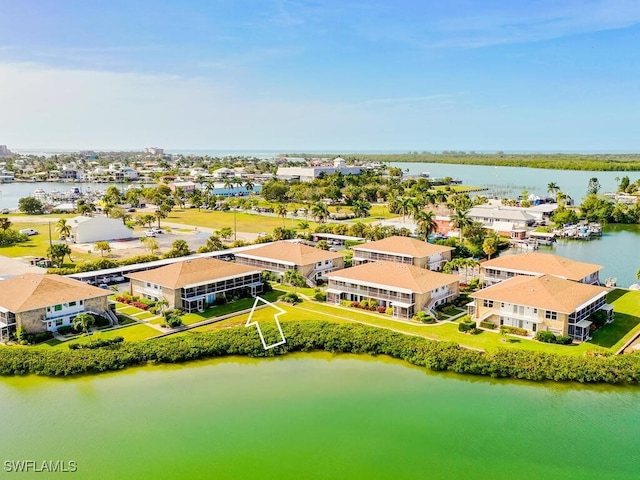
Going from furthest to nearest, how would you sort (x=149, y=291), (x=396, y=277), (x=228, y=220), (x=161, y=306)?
1. (x=228, y=220)
2. (x=149, y=291)
3. (x=396, y=277)
4. (x=161, y=306)

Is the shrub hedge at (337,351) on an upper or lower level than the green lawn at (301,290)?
lower

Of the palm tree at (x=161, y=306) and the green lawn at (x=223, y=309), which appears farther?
the palm tree at (x=161, y=306)

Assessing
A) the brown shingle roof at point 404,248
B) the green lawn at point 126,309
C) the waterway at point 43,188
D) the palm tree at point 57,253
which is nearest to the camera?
the green lawn at point 126,309

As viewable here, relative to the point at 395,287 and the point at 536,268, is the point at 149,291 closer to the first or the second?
the point at 395,287

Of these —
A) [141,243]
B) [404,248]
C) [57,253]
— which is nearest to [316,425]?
[404,248]

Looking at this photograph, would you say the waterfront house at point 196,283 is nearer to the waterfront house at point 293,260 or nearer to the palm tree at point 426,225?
the waterfront house at point 293,260

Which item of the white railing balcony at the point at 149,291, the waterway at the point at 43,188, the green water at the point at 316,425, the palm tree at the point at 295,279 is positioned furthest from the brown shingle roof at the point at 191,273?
the waterway at the point at 43,188

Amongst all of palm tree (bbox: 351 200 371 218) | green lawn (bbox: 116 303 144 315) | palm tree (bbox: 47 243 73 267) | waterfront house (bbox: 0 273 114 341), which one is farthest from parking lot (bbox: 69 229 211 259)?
palm tree (bbox: 351 200 371 218)
